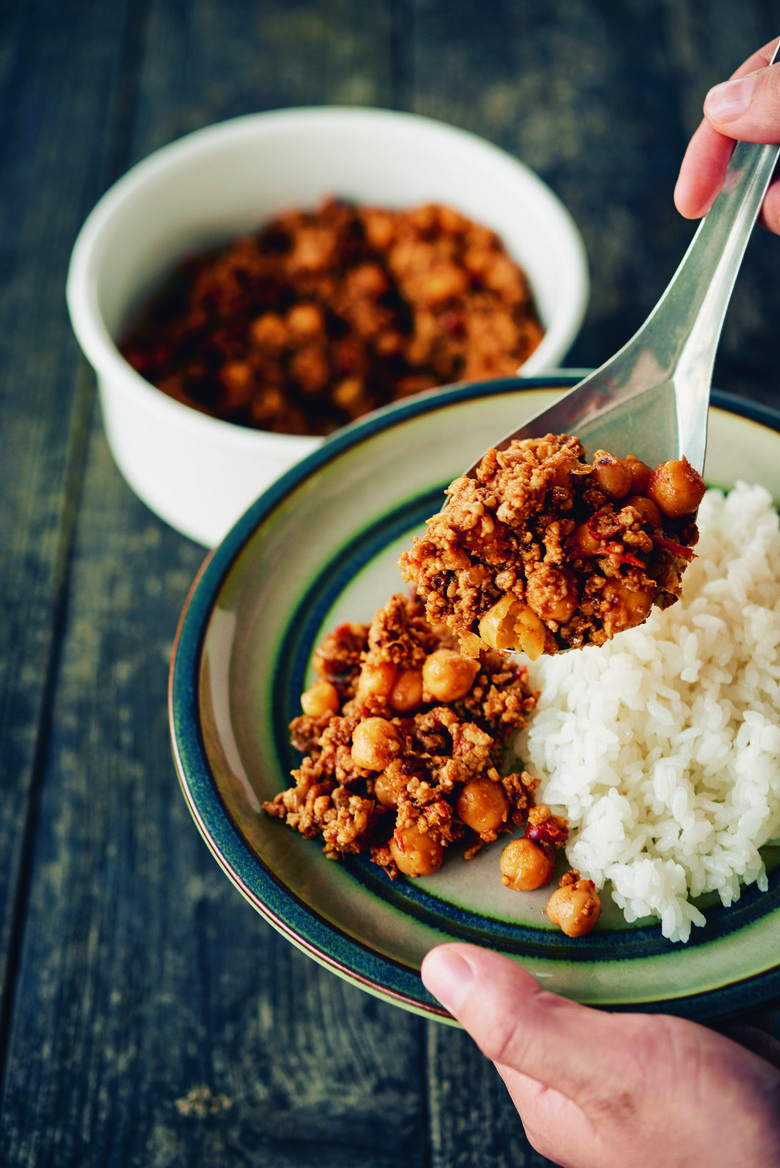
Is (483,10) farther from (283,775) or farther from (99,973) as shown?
(99,973)

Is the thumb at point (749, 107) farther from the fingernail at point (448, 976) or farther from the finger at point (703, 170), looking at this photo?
the fingernail at point (448, 976)

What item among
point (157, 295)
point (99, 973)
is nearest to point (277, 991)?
point (99, 973)

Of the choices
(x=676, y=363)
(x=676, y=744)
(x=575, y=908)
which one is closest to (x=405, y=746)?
(x=575, y=908)

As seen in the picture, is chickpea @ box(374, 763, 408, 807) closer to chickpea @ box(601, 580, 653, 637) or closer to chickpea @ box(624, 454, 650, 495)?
chickpea @ box(601, 580, 653, 637)

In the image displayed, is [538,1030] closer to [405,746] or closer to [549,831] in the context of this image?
[549,831]

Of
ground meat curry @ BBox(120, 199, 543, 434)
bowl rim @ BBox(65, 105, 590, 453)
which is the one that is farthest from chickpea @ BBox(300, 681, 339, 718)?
ground meat curry @ BBox(120, 199, 543, 434)
